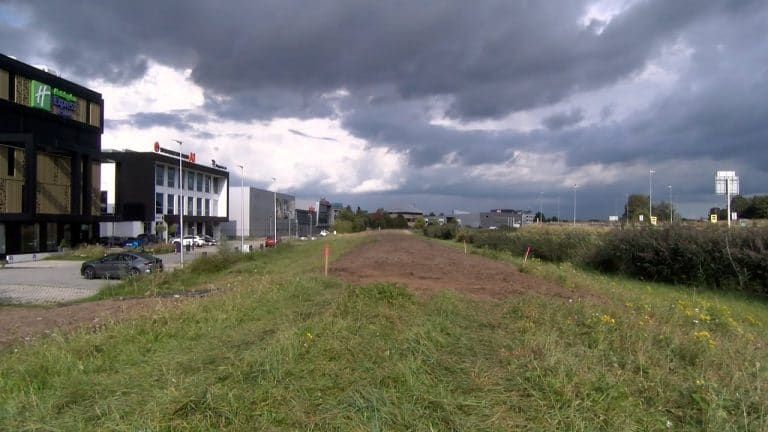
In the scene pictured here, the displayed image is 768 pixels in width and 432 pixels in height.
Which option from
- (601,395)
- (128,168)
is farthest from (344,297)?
(128,168)

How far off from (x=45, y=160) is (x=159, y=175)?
28339 mm

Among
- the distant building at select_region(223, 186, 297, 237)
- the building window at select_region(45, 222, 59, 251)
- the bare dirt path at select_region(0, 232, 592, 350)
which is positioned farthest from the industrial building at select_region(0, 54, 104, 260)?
the distant building at select_region(223, 186, 297, 237)

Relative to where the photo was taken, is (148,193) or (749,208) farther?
(749,208)

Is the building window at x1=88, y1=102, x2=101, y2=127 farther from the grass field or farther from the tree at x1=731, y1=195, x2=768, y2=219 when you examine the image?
the tree at x1=731, y1=195, x2=768, y2=219

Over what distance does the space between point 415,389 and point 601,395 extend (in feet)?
5.26

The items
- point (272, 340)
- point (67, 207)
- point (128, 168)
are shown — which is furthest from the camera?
point (128, 168)

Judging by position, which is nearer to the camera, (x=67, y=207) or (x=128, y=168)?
(x=67, y=207)

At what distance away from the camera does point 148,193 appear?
234ft

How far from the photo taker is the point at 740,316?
12.7 metres

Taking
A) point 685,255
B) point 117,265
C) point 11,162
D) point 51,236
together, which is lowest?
point 117,265

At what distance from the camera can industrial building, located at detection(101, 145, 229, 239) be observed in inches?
2667

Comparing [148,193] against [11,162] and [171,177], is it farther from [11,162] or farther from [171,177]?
[11,162]

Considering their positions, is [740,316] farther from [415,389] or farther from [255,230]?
[255,230]

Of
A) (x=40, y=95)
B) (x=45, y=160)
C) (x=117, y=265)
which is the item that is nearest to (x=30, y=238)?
(x=45, y=160)
